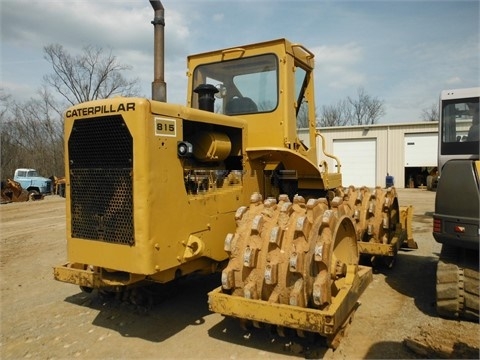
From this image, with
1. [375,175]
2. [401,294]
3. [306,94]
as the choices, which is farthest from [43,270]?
[375,175]

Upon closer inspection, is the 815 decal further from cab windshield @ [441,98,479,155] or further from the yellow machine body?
cab windshield @ [441,98,479,155]

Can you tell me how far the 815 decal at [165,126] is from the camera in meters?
3.41

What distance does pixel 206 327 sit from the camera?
163 inches

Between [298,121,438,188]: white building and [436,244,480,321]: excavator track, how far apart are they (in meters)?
20.9

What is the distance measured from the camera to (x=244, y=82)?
486 centimetres

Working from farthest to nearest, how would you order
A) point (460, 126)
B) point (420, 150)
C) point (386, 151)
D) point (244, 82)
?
1. point (386, 151)
2. point (420, 150)
3. point (460, 126)
4. point (244, 82)

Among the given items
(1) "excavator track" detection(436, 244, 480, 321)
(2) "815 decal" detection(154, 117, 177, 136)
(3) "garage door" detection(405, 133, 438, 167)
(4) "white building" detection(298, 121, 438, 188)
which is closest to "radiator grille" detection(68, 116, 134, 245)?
(2) "815 decal" detection(154, 117, 177, 136)

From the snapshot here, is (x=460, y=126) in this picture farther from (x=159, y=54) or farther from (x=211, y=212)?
(x=211, y=212)

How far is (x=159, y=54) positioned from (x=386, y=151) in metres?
23.4

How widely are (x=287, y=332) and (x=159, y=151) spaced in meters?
2.06

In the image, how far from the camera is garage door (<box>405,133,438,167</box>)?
2533 cm

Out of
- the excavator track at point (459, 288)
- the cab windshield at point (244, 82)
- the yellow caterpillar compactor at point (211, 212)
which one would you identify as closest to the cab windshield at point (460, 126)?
the excavator track at point (459, 288)

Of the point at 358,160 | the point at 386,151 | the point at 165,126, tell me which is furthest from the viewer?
the point at 358,160

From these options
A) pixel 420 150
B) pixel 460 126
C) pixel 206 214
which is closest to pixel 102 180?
pixel 206 214
